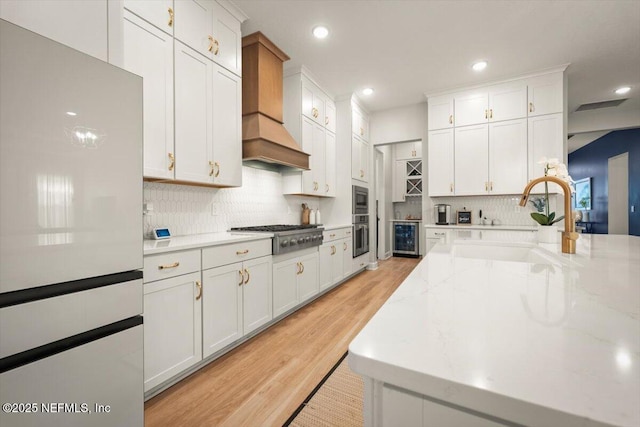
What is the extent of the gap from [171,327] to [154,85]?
161 centimetres

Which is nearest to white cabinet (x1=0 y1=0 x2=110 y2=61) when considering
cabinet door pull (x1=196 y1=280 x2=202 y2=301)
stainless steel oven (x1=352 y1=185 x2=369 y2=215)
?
cabinet door pull (x1=196 y1=280 x2=202 y2=301)

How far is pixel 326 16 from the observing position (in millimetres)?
2732

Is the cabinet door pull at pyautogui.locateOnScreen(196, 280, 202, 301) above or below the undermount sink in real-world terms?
below

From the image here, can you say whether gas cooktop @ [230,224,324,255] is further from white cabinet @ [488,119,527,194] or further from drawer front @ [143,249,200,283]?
white cabinet @ [488,119,527,194]

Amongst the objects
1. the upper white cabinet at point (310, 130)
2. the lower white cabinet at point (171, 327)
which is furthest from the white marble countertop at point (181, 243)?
the upper white cabinet at point (310, 130)

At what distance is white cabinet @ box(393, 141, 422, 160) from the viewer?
6672 millimetres

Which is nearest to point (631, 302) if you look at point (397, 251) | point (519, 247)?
point (519, 247)

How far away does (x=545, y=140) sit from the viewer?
12.6 feet

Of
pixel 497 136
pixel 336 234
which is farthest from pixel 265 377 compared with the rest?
pixel 497 136

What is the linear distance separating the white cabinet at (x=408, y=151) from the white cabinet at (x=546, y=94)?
9.15 feet

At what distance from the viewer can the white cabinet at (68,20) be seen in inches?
43.1

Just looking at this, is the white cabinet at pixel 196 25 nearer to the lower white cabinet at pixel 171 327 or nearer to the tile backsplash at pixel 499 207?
the lower white cabinet at pixel 171 327

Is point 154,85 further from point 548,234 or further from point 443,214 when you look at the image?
point 443,214

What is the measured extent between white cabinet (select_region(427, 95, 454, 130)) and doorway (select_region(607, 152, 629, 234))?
183 inches
